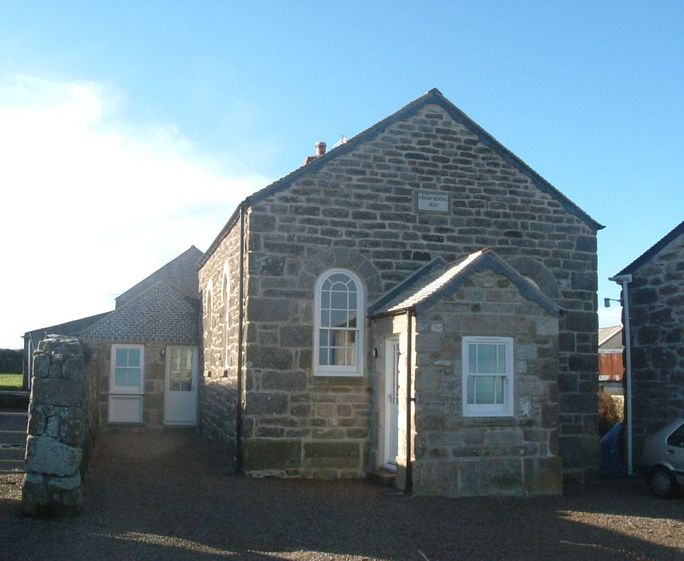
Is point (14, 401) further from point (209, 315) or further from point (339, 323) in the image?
point (339, 323)

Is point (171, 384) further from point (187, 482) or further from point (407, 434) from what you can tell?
point (407, 434)

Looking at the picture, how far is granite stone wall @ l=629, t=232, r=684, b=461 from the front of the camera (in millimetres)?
15922

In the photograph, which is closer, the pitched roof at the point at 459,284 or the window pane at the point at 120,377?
the pitched roof at the point at 459,284

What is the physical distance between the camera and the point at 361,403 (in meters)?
14.3

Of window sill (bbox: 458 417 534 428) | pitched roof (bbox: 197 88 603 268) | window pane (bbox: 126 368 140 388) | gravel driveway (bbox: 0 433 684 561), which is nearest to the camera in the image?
gravel driveway (bbox: 0 433 684 561)

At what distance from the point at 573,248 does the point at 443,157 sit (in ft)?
10.2

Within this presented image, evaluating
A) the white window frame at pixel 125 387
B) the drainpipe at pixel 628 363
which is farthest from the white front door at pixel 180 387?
the drainpipe at pixel 628 363

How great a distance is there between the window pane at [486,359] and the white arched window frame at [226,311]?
19.2 ft

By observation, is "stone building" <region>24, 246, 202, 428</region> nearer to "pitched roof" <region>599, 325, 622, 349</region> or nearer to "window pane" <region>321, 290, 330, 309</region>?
"window pane" <region>321, 290, 330, 309</region>

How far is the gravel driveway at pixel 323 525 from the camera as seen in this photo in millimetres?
8578

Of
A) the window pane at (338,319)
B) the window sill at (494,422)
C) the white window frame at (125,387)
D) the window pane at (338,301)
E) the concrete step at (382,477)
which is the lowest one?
the concrete step at (382,477)

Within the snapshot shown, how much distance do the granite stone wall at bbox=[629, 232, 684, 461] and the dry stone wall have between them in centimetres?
1111

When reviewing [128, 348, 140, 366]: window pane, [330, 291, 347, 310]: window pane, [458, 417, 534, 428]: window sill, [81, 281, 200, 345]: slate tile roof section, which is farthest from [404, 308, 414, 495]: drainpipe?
[128, 348, 140, 366]: window pane

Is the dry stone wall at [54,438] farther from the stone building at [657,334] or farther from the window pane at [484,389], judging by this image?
the stone building at [657,334]
